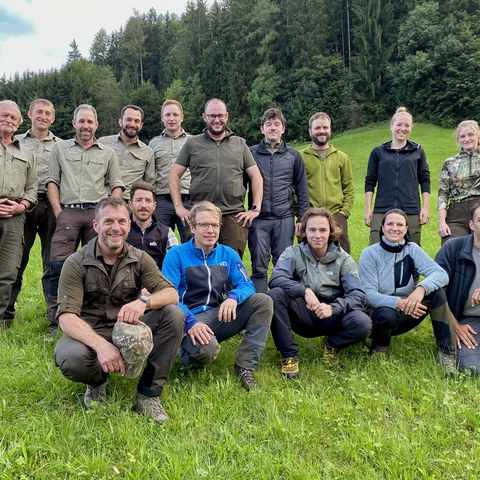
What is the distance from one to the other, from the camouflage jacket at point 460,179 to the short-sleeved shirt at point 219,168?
2634mm

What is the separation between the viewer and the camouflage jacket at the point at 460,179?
6.39 m

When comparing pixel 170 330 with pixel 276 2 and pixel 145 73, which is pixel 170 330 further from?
pixel 145 73

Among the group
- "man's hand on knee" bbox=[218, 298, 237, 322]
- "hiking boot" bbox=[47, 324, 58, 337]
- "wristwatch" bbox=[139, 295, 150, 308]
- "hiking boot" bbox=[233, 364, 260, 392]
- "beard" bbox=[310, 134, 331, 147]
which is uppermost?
"beard" bbox=[310, 134, 331, 147]

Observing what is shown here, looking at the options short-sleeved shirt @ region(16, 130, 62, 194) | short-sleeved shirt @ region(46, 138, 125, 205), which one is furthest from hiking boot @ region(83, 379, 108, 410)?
short-sleeved shirt @ region(16, 130, 62, 194)

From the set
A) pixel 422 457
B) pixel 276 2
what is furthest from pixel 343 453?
pixel 276 2

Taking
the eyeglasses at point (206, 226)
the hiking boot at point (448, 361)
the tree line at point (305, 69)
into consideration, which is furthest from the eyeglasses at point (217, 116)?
the tree line at point (305, 69)

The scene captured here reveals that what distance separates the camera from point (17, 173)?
6.01m

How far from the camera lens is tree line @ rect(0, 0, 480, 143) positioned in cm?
4966

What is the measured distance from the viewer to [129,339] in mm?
3748

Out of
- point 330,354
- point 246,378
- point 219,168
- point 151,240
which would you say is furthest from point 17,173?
point 330,354

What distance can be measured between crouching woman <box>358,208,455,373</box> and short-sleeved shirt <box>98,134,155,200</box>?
337 centimetres

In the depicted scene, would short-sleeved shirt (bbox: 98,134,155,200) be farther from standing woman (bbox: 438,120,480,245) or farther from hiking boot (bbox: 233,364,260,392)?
standing woman (bbox: 438,120,480,245)

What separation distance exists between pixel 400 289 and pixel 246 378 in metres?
1.98

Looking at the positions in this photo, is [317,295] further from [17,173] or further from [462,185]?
[17,173]
